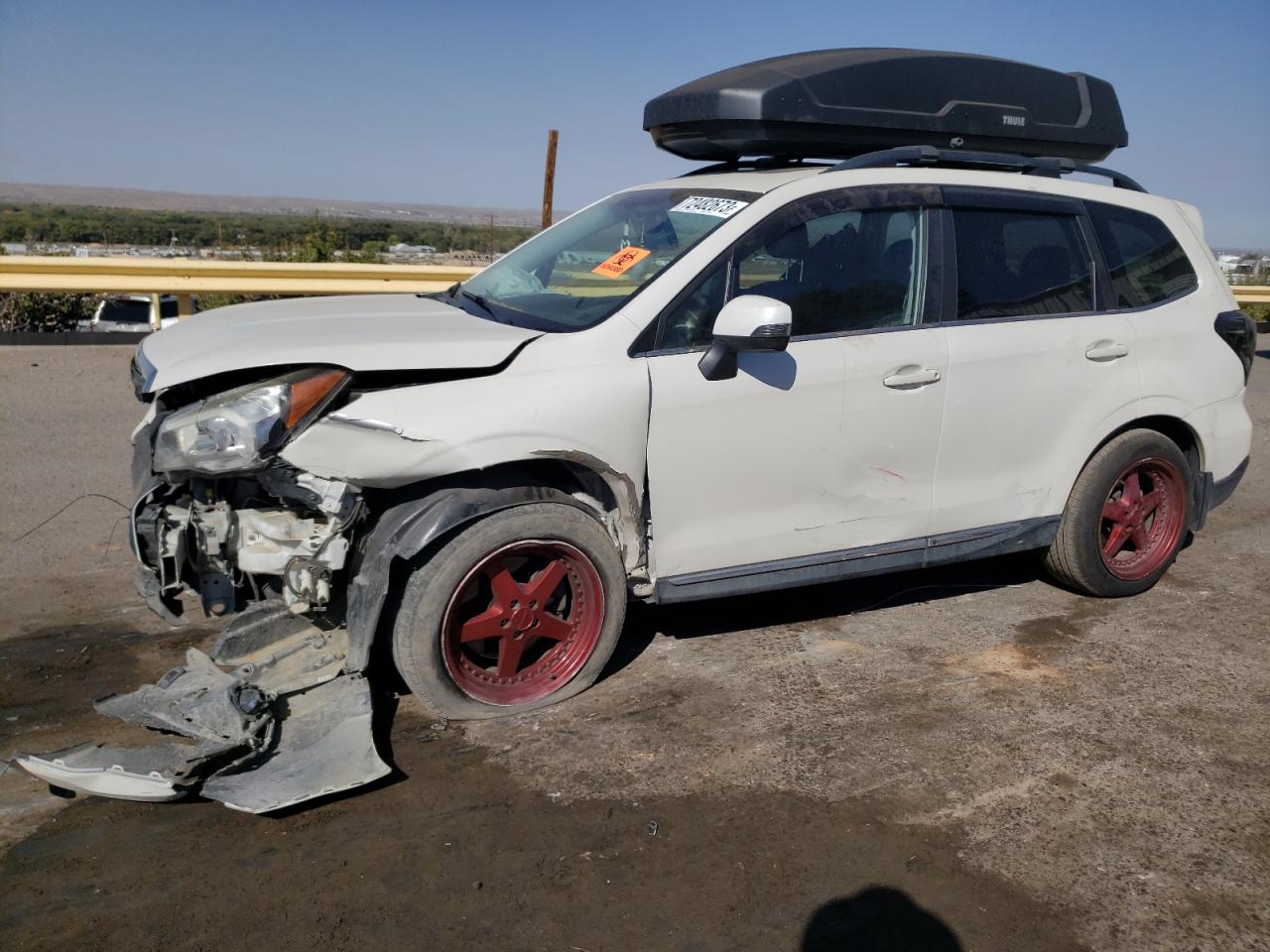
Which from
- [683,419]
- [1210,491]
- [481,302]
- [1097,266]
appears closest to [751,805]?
[683,419]

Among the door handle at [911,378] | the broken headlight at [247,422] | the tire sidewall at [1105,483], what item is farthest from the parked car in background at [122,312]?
the tire sidewall at [1105,483]

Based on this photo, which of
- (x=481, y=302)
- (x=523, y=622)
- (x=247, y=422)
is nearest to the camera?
(x=247, y=422)

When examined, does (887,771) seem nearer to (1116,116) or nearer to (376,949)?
(376,949)

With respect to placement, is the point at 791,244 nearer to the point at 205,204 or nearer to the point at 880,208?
the point at 880,208

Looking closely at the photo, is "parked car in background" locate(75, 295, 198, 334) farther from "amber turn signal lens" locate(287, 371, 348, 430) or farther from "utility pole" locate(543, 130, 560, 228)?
"amber turn signal lens" locate(287, 371, 348, 430)

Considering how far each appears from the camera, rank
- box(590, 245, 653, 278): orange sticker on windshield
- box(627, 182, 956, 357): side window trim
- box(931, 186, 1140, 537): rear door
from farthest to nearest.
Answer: box(931, 186, 1140, 537): rear door → box(590, 245, 653, 278): orange sticker on windshield → box(627, 182, 956, 357): side window trim

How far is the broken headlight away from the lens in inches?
142

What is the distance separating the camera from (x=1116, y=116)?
5574mm

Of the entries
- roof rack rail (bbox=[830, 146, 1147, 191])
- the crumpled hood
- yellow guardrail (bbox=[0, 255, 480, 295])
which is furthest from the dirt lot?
yellow guardrail (bbox=[0, 255, 480, 295])

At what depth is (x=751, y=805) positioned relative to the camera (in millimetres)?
3518

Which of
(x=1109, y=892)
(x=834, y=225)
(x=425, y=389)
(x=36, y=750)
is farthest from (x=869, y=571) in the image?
(x=36, y=750)

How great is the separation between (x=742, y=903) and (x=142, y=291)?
428 inches

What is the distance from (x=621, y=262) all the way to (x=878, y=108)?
1.43 m

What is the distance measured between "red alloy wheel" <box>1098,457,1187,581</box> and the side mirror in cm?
231
